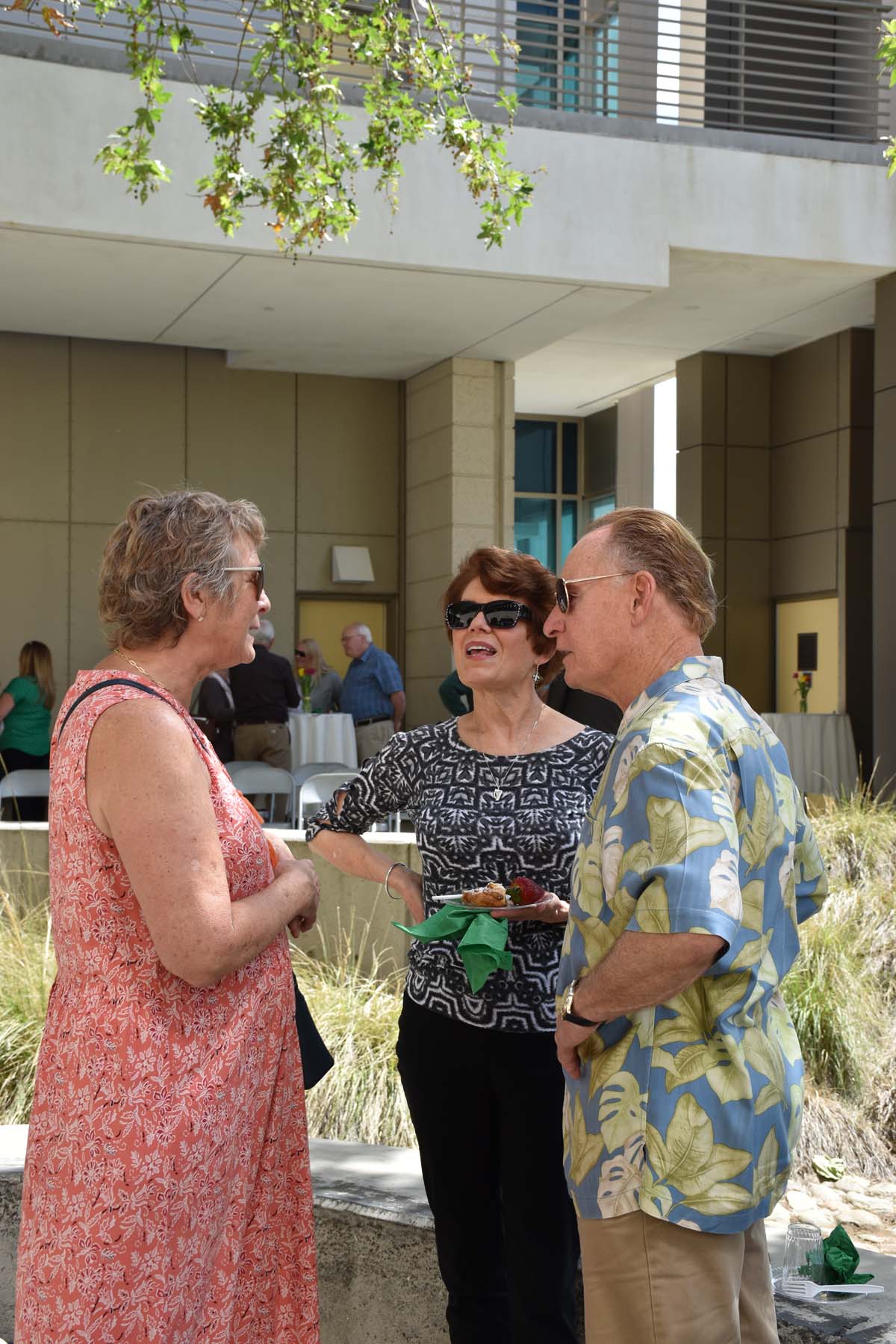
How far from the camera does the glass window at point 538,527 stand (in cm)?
2108

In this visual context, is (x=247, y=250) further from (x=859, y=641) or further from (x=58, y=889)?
(x=58, y=889)

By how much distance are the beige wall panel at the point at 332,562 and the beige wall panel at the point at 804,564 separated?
4.62m

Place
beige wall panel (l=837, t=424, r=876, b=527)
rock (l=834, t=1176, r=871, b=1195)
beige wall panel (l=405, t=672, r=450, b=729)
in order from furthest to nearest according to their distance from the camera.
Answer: beige wall panel (l=837, t=424, r=876, b=527) → beige wall panel (l=405, t=672, r=450, b=729) → rock (l=834, t=1176, r=871, b=1195)

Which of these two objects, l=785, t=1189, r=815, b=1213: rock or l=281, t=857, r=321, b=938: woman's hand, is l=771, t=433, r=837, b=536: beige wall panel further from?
l=281, t=857, r=321, b=938: woman's hand

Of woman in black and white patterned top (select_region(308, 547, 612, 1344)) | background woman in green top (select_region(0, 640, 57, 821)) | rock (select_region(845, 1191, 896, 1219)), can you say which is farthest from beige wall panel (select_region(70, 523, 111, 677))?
woman in black and white patterned top (select_region(308, 547, 612, 1344))

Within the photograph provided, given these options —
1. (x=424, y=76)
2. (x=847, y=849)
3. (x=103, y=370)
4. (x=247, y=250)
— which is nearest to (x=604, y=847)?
(x=424, y=76)

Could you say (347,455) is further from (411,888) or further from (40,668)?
(411,888)

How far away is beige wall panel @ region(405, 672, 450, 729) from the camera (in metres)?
15.4

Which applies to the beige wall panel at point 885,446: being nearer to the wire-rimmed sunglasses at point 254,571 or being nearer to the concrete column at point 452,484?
the concrete column at point 452,484

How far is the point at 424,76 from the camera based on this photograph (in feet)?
21.9

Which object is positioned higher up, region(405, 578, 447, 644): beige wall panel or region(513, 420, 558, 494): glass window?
region(513, 420, 558, 494): glass window

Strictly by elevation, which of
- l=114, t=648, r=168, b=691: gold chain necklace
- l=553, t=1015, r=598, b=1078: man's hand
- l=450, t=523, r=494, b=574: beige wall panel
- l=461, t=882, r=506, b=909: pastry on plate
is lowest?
l=553, t=1015, r=598, b=1078: man's hand

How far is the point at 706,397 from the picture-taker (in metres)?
17.0

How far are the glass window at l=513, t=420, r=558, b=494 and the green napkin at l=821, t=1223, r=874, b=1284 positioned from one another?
18314mm
